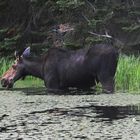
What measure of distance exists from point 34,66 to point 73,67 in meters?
1.10

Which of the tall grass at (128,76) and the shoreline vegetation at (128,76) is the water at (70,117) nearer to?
the shoreline vegetation at (128,76)

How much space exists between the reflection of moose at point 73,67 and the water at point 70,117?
0.85 metres

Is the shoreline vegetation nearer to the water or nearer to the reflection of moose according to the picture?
the reflection of moose

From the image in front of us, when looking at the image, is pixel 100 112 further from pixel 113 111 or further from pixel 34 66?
pixel 34 66

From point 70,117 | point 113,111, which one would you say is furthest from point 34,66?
point 70,117

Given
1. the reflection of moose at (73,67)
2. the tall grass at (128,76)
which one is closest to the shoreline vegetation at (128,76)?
the tall grass at (128,76)

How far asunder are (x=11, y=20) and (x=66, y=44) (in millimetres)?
3194

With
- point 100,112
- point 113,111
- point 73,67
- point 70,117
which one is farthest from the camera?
point 73,67

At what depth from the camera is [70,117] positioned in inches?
291

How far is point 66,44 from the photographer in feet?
56.5

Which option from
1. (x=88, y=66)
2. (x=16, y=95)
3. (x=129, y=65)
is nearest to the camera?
(x=16, y=95)

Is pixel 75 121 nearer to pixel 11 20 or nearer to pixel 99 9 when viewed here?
pixel 99 9

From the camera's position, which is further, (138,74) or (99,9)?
(99,9)

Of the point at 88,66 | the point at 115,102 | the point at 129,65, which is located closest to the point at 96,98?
the point at 115,102
